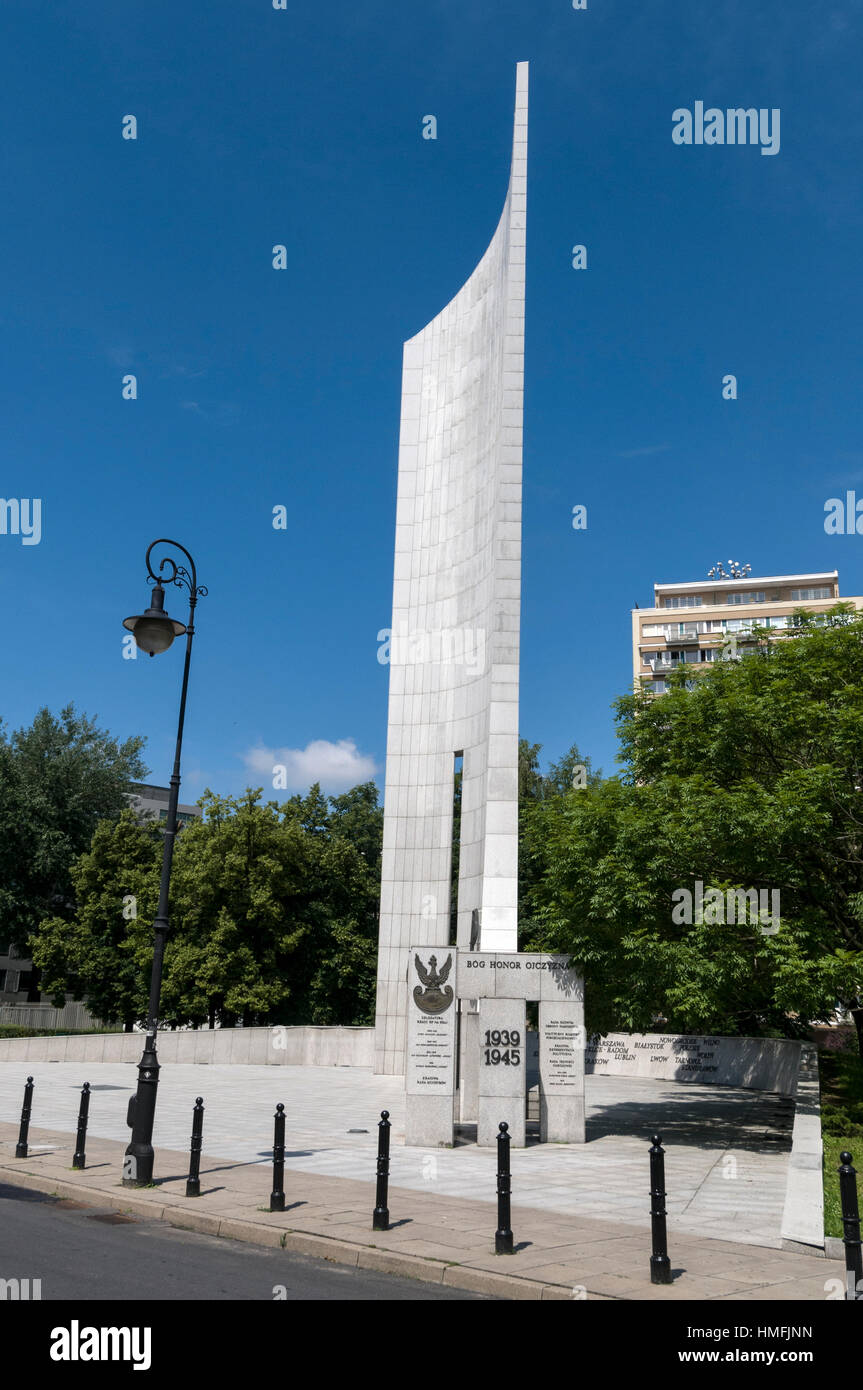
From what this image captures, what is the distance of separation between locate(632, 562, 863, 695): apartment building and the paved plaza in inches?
2520

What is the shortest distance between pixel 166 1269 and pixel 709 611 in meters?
89.7

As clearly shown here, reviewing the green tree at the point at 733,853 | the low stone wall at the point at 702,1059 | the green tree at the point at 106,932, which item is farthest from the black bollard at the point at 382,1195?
the green tree at the point at 106,932

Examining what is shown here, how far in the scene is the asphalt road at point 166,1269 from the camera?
7930 mm

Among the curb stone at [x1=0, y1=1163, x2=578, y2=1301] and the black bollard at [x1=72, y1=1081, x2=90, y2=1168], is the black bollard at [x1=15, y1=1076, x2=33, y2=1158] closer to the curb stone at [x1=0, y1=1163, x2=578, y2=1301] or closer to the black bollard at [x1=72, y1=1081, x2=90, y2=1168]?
the black bollard at [x1=72, y1=1081, x2=90, y2=1168]

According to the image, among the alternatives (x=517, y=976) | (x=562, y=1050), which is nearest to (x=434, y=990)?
(x=517, y=976)

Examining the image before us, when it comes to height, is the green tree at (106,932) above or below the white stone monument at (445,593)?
below

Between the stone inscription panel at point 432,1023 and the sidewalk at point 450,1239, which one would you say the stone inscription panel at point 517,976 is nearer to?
the stone inscription panel at point 432,1023

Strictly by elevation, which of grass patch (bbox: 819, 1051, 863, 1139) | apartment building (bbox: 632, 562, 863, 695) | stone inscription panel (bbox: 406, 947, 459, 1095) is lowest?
grass patch (bbox: 819, 1051, 863, 1139)

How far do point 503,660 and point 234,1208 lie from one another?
598 inches

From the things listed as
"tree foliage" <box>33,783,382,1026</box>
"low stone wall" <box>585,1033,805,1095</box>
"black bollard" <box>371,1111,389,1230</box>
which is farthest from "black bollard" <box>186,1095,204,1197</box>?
"tree foliage" <box>33,783,382,1026</box>

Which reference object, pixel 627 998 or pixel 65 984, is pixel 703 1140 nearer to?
pixel 627 998

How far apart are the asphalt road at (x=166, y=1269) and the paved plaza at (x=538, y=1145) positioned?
3.38m

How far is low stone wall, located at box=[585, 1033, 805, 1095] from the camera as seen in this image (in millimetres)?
29234

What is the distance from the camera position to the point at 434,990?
58.3 feet
